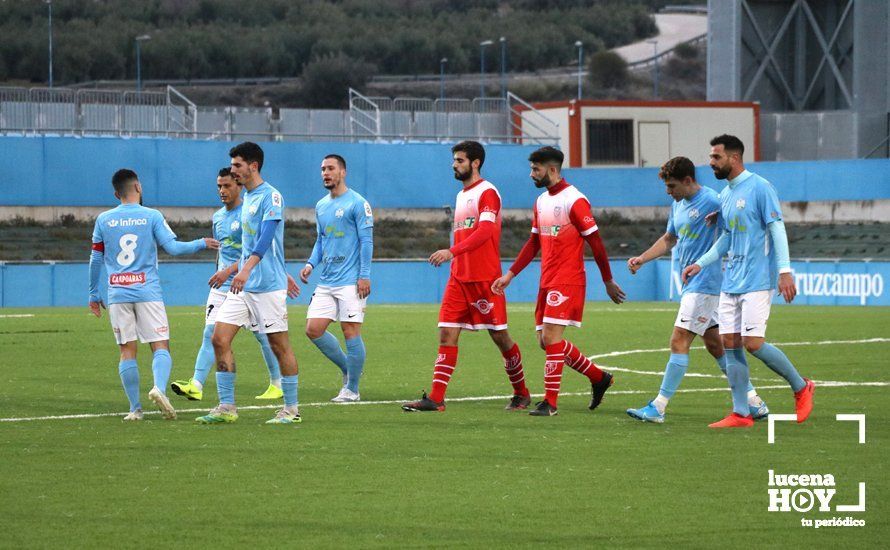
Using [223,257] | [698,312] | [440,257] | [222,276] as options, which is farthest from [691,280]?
[223,257]

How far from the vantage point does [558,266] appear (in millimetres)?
12180

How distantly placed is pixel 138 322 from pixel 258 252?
60.8 inches

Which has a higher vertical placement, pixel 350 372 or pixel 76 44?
pixel 76 44

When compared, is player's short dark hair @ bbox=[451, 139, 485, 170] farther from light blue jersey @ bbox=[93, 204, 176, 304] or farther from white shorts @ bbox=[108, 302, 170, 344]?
white shorts @ bbox=[108, 302, 170, 344]

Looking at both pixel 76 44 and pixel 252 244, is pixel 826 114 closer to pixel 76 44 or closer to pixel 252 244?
pixel 252 244

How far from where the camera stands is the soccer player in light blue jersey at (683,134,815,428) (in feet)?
36.3

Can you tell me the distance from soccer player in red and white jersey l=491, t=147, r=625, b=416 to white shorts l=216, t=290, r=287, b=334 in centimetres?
200

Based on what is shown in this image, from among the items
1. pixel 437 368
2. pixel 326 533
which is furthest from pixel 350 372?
pixel 326 533

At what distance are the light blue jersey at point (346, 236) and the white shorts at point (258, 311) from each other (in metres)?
2.32

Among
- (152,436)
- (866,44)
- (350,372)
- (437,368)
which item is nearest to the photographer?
(152,436)

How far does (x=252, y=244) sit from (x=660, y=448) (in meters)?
3.83

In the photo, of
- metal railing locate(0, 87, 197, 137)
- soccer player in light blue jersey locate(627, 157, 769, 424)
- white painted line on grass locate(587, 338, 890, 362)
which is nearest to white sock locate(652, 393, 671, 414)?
soccer player in light blue jersey locate(627, 157, 769, 424)

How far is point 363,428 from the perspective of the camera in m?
11.3

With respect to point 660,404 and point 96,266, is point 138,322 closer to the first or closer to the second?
point 96,266
